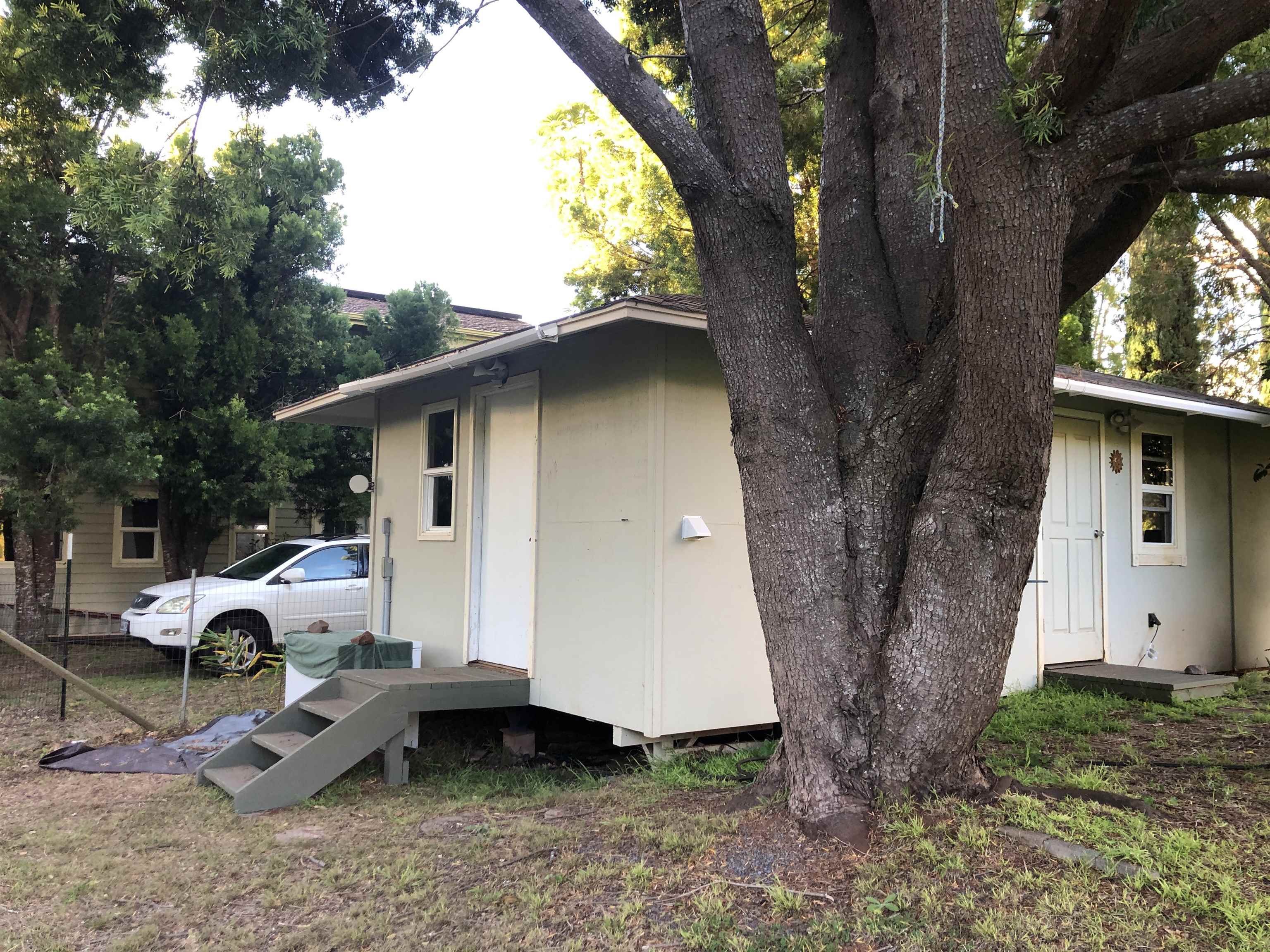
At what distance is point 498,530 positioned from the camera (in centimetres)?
771

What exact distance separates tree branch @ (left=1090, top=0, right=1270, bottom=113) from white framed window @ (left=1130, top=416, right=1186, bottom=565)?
6058 mm

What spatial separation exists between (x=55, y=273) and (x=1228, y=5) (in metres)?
12.5

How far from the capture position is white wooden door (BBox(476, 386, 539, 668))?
287 inches

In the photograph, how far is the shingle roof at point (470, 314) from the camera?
18.4 m

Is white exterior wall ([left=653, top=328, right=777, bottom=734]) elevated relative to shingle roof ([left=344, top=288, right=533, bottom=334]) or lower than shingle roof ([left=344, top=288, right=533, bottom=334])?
lower

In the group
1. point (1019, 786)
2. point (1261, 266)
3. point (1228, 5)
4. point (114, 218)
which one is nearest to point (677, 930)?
point (1019, 786)

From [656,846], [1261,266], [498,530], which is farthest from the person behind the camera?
[1261,266]

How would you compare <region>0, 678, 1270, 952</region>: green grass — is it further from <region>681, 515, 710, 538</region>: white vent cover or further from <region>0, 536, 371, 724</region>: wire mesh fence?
<region>0, 536, 371, 724</region>: wire mesh fence

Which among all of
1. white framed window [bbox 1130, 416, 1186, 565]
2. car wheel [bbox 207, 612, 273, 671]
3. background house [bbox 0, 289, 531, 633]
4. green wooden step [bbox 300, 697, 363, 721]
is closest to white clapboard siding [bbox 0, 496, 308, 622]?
background house [bbox 0, 289, 531, 633]

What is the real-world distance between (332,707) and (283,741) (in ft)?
1.33

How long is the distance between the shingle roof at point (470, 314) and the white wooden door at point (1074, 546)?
11.1m

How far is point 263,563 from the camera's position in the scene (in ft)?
37.6

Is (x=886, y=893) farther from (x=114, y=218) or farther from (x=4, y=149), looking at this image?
(x=4, y=149)

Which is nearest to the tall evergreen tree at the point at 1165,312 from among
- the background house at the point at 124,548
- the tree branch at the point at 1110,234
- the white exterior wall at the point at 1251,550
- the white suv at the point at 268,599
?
the white exterior wall at the point at 1251,550
